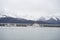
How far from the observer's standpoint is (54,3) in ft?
6.64

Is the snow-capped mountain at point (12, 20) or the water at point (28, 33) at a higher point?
the snow-capped mountain at point (12, 20)

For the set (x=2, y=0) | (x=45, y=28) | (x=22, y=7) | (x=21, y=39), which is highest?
(x=2, y=0)

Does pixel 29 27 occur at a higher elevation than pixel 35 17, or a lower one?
lower

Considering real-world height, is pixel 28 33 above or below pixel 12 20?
below

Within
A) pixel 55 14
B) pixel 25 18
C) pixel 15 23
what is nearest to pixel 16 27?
pixel 15 23

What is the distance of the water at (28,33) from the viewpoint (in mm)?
1981

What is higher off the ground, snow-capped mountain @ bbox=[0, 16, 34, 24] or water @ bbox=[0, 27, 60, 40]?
snow-capped mountain @ bbox=[0, 16, 34, 24]

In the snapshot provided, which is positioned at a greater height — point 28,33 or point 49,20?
point 49,20

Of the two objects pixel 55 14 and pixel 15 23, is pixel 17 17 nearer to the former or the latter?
pixel 15 23

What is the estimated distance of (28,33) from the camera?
199cm

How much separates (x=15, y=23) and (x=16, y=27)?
77 mm

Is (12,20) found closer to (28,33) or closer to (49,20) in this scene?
(28,33)

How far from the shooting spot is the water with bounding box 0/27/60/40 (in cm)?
198

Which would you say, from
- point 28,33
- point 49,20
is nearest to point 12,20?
point 28,33
